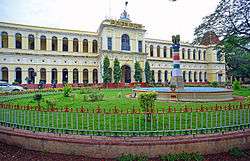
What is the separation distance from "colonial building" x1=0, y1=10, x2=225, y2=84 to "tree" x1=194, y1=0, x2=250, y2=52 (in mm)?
15614

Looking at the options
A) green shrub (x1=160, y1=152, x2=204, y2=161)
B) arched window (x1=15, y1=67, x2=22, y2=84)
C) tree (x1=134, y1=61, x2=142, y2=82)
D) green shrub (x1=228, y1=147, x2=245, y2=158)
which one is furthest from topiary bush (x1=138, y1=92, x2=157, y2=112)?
arched window (x1=15, y1=67, x2=22, y2=84)

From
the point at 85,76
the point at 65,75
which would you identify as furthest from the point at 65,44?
the point at 85,76

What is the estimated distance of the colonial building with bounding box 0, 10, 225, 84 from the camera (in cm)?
3100

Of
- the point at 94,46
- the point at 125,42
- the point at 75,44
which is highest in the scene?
the point at 125,42

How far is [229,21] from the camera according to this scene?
53.2 feet

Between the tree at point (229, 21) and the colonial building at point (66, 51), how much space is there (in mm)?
15614

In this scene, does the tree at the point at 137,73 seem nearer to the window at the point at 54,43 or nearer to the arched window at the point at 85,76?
the arched window at the point at 85,76

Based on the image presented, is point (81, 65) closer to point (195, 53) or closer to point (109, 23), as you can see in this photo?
point (109, 23)

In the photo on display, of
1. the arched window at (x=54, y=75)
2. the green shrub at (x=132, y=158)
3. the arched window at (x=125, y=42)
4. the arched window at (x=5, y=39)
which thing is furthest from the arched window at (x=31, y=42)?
the green shrub at (x=132, y=158)

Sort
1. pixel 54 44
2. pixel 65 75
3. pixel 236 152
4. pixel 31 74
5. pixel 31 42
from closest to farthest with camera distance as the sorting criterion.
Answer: pixel 236 152
pixel 31 74
pixel 31 42
pixel 54 44
pixel 65 75

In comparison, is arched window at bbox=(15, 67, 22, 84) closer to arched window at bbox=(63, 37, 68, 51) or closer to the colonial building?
the colonial building

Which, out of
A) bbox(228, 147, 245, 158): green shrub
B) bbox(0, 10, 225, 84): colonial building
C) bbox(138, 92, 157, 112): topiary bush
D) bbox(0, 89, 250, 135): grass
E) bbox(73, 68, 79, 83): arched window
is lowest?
bbox(228, 147, 245, 158): green shrub

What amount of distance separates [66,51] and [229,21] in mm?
25148

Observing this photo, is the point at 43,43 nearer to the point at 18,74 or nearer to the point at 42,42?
the point at 42,42
